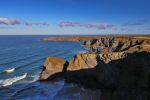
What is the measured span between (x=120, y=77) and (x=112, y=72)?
780 cm

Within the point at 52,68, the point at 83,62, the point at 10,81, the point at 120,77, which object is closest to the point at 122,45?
the point at 83,62

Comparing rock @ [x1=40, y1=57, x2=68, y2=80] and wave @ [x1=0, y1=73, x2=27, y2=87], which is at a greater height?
rock @ [x1=40, y1=57, x2=68, y2=80]

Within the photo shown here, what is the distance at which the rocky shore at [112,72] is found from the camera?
23.4 m

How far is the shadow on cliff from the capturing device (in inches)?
895

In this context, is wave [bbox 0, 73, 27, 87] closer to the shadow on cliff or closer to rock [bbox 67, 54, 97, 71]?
the shadow on cliff

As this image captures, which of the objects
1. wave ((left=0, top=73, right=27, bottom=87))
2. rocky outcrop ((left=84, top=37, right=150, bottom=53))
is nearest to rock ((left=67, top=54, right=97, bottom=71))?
rocky outcrop ((left=84, top=37, right=150, bottom=53))

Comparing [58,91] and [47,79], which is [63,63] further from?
[58,91]

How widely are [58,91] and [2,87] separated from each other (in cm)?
1082

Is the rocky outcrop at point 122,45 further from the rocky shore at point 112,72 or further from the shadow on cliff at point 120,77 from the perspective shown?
the shadow on cliff at point 120,77

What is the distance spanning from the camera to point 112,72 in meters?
36.9

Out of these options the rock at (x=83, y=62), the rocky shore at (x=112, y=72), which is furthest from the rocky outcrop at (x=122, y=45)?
the rock at (x=83, y=62)

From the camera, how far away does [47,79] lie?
44.6 meters

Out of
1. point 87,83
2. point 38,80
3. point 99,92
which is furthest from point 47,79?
point 99,92

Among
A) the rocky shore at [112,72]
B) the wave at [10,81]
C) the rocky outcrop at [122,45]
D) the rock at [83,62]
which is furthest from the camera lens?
the rocky outcrop at [122,45]
